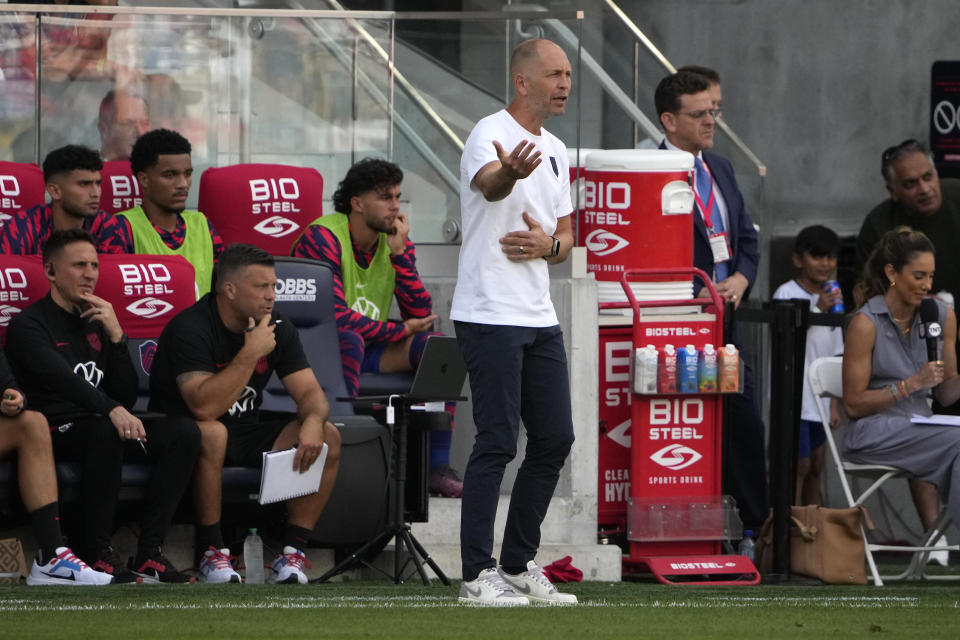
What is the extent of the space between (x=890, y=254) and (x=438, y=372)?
7.82ft

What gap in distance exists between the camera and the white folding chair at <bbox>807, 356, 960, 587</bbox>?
8938 millimetres

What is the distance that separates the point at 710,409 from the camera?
9.19 metres

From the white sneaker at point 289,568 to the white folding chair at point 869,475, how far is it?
8.13 feet

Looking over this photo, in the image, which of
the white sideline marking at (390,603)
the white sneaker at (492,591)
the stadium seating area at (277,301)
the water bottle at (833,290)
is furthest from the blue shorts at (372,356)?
the water bottle at (833,290)

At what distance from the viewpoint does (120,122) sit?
10.4 m

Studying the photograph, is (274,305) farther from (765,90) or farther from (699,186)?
(765,90)

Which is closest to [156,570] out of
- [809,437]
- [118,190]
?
[118,190]

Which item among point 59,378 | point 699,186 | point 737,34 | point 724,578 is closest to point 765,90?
point 737,34

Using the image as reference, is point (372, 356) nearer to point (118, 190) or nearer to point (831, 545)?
point (118, 190)

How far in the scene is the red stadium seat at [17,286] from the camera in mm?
8656

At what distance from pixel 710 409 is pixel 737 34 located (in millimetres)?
4940

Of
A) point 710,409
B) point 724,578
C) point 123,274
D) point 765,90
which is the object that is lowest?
point 724,578

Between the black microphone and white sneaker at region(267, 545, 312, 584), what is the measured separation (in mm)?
3074

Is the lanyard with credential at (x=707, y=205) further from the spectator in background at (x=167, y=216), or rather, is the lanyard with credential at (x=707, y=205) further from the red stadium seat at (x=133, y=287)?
the red stadium seat at (x=133, y=287)
